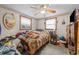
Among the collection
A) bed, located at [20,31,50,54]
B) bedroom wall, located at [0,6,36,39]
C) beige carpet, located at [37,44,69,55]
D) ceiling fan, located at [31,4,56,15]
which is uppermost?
ceiling fan, located at [31,4,56,15]

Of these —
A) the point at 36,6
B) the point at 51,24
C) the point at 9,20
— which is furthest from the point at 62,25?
the point at 9,20

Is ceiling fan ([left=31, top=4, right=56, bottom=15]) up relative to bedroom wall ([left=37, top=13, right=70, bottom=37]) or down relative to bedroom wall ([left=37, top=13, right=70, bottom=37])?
up

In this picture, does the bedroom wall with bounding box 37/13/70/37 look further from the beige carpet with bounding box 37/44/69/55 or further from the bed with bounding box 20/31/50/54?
the beige carpet with bounding box 37/44/69/55

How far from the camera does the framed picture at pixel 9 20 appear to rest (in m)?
2.55

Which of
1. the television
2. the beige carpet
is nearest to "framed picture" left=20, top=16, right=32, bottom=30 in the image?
the beige carpet

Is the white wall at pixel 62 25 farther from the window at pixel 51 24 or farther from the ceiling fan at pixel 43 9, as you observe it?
the ceiling fan at pixel 43 9

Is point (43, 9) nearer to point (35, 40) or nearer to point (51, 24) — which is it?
point (51, 24)

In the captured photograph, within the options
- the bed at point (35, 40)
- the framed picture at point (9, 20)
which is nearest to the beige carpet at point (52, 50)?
the bed at point (35, 40)

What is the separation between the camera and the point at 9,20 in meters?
2.59

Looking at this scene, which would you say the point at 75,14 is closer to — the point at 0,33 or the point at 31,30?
the point at 31,30

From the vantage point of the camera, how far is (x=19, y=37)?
8.48 ft

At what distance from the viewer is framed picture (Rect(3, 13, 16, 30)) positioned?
2.55 m
